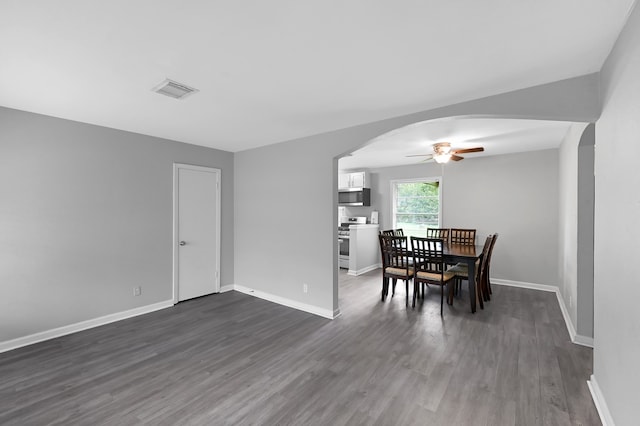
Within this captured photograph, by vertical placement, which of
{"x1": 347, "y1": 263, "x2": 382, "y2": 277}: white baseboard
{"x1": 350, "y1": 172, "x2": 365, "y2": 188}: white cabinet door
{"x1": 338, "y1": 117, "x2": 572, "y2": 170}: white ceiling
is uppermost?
{"x1": 338, "y1": 117, "x2": 572, "y2": 170}: white ceiling

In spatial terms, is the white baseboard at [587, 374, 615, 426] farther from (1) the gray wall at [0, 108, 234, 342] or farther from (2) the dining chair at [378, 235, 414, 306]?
(1) the gray wall at [0, 108, 234, 342]

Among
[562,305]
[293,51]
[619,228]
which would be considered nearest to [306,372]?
[619,228]

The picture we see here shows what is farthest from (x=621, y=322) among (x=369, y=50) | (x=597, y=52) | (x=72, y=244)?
(x=72, y=244)

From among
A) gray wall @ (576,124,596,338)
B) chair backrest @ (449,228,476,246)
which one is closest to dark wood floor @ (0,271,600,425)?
gray wall @ (576,124,596,338)

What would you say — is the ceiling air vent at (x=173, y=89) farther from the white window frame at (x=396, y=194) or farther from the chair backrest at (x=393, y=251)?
the white window frame at (x=396, y=194)

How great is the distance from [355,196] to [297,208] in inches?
125

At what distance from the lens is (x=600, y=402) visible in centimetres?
202

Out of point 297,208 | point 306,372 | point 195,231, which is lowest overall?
point 306,372

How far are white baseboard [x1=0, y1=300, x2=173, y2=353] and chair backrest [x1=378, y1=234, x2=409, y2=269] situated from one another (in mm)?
3417

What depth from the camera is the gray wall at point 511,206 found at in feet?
16.6

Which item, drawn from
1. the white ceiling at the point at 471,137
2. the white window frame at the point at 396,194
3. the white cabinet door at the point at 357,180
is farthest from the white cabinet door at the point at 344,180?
the white ceiling at the point at 471,137

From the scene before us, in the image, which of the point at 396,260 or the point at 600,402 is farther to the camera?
the point at 396,260

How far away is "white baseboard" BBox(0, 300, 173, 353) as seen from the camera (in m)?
2.96

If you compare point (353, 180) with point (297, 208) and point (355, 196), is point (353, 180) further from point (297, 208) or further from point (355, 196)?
point (297, 208)
